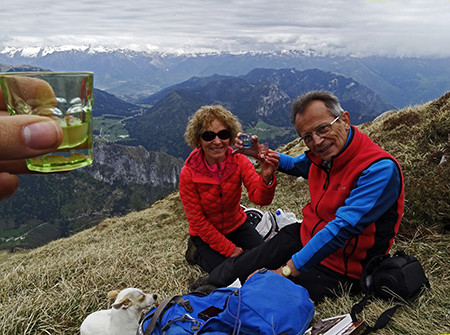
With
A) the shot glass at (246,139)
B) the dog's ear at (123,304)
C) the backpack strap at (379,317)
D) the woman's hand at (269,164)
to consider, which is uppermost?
the shot glass at (246,139)

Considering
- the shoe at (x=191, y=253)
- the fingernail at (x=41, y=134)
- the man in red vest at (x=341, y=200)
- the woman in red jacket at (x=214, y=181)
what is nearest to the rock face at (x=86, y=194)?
the shoe at (x=191, y=253)

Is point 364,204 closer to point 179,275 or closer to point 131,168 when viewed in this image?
point 179,275

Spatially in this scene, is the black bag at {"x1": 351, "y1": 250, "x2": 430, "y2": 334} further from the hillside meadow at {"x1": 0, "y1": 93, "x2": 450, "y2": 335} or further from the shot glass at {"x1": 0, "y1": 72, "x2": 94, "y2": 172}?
the shot glass at {"x1": 0, "y1": 72, "x2": 94, "y2": 172}

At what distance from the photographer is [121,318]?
3859 mm

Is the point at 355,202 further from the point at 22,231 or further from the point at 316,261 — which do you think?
the point at 22,231

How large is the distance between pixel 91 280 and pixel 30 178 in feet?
621

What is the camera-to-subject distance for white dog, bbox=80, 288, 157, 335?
12.5 ft

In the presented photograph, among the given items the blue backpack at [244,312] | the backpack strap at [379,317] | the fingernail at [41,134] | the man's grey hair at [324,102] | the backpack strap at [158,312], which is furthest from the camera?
the man's grey hair at [324,102]

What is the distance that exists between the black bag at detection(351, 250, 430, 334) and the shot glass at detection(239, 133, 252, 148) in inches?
104

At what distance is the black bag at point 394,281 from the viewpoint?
3.48 meters

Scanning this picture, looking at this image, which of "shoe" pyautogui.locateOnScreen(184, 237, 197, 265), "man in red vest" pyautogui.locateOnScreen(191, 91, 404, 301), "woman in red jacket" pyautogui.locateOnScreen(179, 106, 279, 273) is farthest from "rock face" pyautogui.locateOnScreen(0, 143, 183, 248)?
"man in red vest" pyautogui.locateOnScreen(191, 91, 404, 301)

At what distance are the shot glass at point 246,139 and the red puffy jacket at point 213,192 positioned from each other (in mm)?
631

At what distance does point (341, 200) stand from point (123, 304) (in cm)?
337

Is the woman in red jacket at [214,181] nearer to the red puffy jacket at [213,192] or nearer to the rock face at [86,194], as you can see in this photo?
the red puffy jacket at [213,192]
